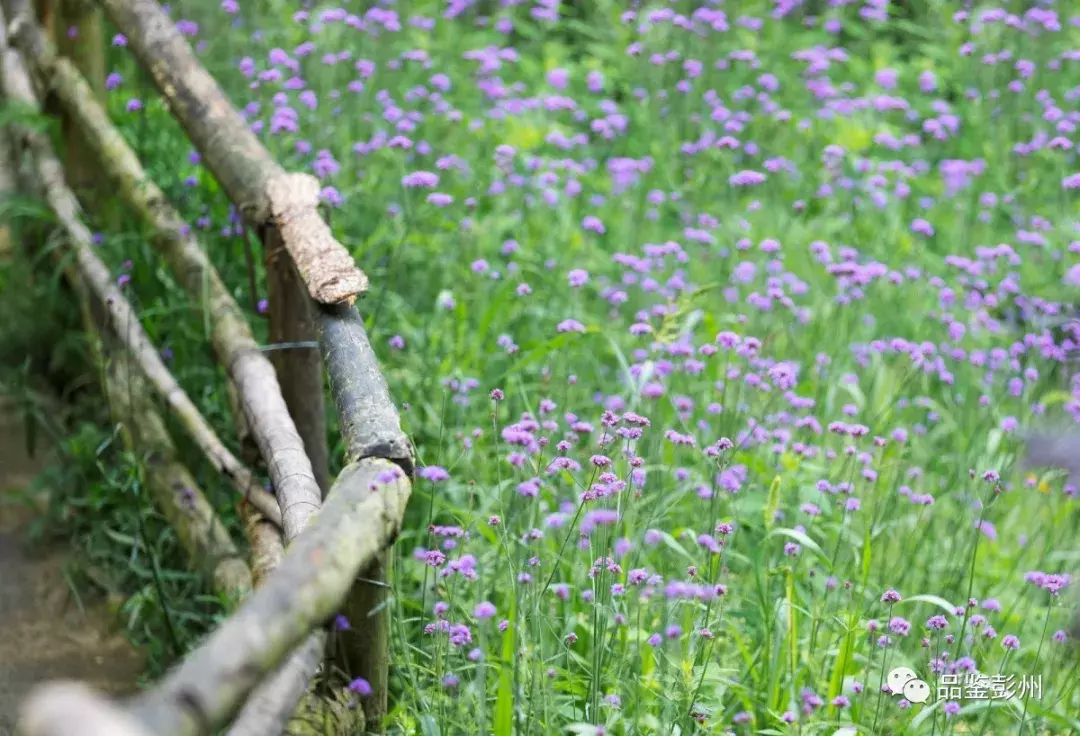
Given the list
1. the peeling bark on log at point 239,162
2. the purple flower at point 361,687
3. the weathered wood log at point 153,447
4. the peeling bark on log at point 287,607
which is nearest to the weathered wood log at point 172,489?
the weathered wood log at point 153,447

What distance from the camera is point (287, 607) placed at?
1.32m

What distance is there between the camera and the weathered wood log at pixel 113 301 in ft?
9.03

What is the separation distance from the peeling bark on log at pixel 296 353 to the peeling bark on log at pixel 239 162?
9 cm

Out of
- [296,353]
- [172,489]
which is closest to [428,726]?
[296,353]

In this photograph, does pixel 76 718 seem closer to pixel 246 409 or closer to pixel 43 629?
pixel 246 409

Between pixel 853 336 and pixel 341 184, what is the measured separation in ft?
6.22

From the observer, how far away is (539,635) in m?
1.99

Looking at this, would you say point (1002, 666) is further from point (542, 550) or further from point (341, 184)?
point (341, 184)

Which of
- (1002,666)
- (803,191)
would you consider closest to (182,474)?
(1002,666)

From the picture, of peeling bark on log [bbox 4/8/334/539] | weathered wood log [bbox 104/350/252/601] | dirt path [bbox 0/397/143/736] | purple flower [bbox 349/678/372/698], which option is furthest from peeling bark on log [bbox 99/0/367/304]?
dirt path [bbox 0/397/143/736]

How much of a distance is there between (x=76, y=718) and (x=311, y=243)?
4.99 ft

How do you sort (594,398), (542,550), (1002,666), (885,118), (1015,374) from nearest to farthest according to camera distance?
(1002,666)
(542,550)
(594,398)
(1015,374)
(885,118)

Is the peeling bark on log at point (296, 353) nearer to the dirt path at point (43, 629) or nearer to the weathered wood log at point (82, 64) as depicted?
the dirt path at point (43, 629)

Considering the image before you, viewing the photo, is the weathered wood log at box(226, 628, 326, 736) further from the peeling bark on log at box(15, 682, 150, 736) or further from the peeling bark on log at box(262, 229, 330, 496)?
the peeling bark on log at box(262, 229, 330, 496)
